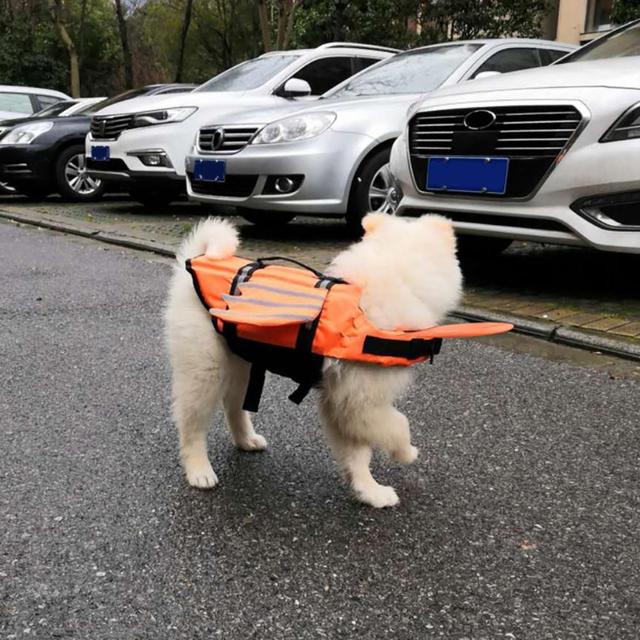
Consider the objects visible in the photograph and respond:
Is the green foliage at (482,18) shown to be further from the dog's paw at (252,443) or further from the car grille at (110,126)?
the dog's paw at (252,443)

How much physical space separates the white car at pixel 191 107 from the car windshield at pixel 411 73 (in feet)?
3.60

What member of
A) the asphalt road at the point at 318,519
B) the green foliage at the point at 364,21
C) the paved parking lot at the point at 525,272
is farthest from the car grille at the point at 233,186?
the green foliage at the point at 364,21

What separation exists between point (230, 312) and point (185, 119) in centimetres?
714

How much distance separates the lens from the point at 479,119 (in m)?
4.73

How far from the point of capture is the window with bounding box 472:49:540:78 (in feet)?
22.4

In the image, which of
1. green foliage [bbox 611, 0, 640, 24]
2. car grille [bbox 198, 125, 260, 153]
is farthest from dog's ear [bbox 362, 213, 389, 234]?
green foliage [bbox 611, 0, 640, 24]

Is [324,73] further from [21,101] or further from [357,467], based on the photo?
[21,101]

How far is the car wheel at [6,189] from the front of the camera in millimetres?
11399

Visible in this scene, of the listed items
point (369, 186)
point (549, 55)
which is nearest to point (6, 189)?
point (369, 186)

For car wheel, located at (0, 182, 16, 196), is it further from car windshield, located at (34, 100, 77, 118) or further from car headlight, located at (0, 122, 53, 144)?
car windshield, located at (34, 100, 77, 118)

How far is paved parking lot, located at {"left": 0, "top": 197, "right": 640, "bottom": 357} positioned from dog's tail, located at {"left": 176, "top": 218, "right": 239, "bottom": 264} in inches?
95.3

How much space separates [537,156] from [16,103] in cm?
1205

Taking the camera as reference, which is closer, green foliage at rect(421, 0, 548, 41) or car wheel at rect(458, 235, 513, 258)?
car wheel at rect(458, 235, 513, 258)

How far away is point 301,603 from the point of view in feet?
6.43
